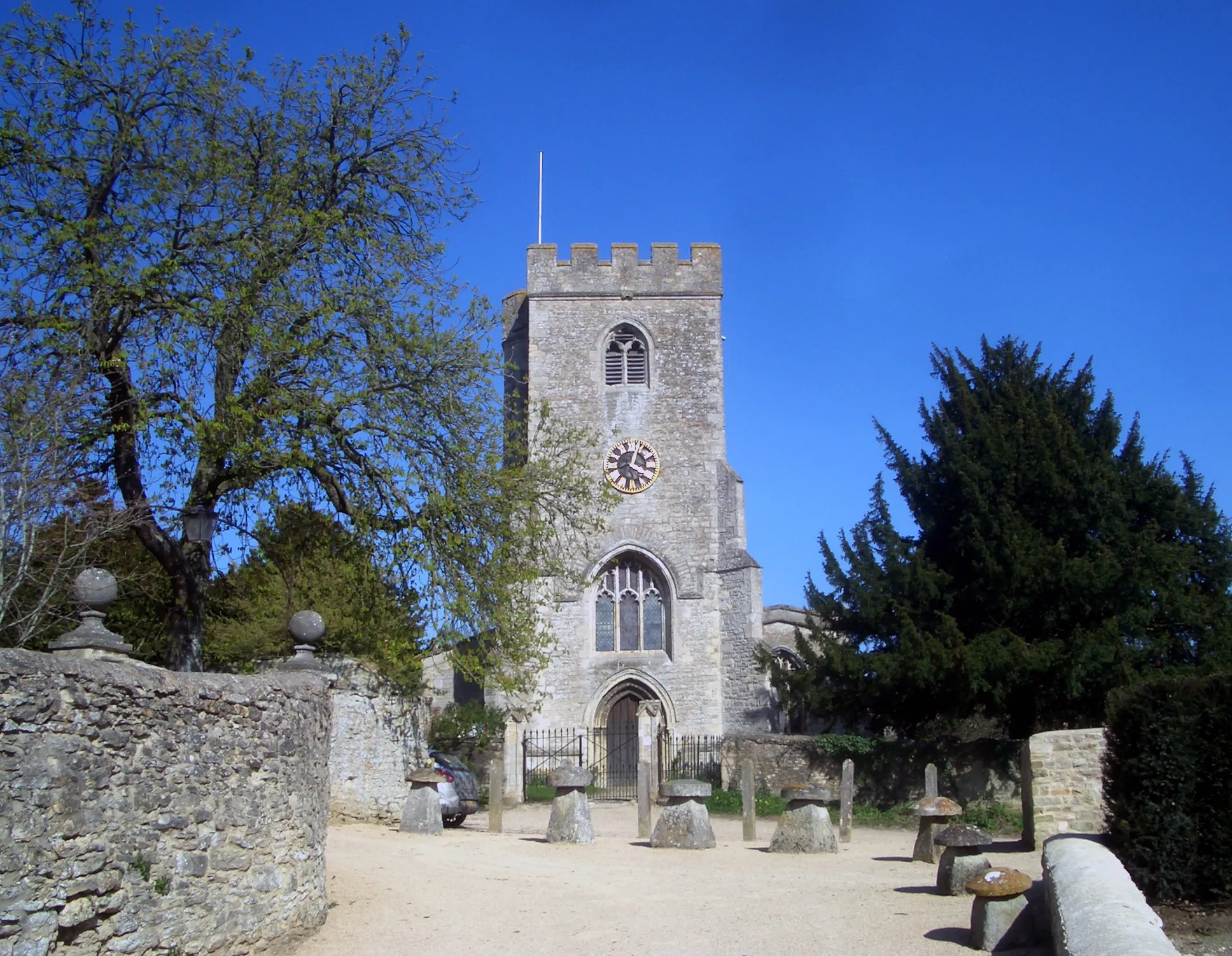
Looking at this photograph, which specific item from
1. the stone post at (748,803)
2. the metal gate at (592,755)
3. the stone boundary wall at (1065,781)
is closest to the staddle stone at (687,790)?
the stone post at (748,803)

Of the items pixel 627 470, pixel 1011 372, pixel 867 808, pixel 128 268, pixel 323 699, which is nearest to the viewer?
pixel 323 699

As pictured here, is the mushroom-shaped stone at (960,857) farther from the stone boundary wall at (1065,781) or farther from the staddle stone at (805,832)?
the staddle stone at (805,832)

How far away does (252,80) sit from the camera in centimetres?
1220

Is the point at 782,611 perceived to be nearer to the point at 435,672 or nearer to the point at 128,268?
the point at 435,672

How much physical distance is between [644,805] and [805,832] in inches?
109

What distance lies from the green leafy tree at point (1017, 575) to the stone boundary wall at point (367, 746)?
9333 millimetres

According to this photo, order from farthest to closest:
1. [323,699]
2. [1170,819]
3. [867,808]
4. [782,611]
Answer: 1. [782,611]
2. [867,808]
3. [323,699]
4. [1170,819]

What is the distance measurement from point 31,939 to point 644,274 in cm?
2495

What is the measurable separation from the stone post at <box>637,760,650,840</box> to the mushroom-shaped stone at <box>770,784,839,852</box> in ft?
7.22

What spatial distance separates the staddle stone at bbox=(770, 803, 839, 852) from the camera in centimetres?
1341

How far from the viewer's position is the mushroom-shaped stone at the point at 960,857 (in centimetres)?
952

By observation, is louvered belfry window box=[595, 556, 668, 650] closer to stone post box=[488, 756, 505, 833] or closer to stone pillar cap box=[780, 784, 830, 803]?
stone post box=[488, 756, 505, 833]

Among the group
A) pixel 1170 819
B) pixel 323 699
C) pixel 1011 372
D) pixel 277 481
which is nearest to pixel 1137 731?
pixel 1170 819

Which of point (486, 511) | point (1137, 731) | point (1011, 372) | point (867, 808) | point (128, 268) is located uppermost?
point (1011, 372)
